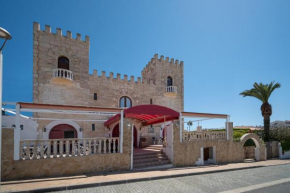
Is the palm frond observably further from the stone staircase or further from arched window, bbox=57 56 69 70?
arched window, bbox=57 56 69 70

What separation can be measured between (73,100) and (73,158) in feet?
23.6

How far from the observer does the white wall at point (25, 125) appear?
35.9 ft

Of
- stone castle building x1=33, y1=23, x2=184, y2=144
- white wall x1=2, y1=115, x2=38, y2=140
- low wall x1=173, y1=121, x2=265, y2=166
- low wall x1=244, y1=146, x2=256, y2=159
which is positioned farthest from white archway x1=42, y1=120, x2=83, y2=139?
low wall x1=244, y1=146, x2=256, y2=159

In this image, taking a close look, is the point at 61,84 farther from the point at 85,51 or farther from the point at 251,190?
the point at 251,190

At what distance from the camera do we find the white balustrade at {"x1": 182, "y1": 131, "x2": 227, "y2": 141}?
10633mm

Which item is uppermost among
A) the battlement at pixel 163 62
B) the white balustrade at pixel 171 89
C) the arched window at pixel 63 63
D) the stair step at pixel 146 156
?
the battlement at pixel 163 62

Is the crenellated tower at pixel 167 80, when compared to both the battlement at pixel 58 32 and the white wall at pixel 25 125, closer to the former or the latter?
the battlement at pixel 58 32

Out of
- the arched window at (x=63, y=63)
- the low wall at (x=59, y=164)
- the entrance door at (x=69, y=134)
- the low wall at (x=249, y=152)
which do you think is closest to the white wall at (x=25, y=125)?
the entrance door at (x=69, y=134)

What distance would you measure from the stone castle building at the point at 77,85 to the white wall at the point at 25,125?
0.37 m

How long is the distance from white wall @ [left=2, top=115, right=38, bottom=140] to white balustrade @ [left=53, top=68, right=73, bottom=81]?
3.77 m

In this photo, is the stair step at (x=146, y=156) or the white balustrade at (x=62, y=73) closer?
→ the stair step at (x=146, y=156)

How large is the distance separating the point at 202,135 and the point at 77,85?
10.6m

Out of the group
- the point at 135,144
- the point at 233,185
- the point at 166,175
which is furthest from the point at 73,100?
the point at 233,185

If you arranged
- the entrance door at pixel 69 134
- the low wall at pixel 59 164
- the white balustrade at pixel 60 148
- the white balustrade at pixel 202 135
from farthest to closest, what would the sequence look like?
1. the entrance door at pixel 69 134
2. the white balustrade at pixel 202 135
3. the white balustrade at pixel 60 148
4. the low wall at pixel 59 164
